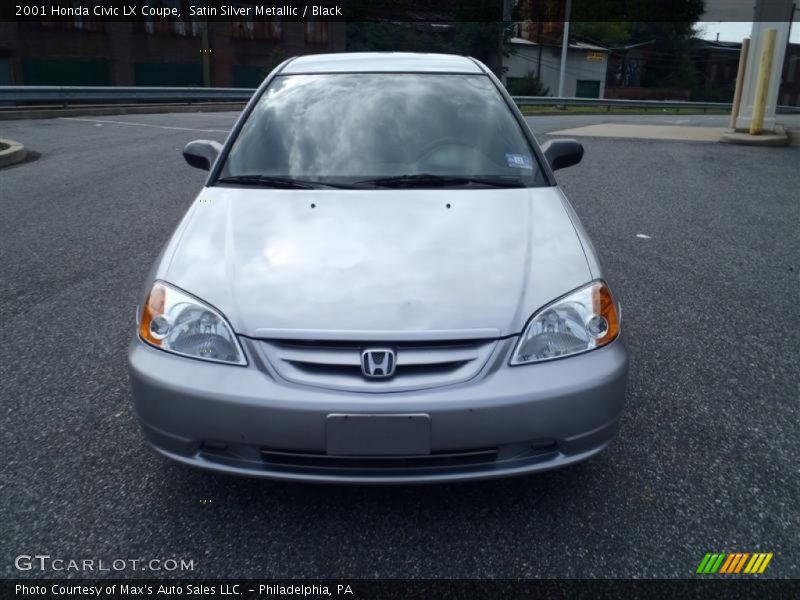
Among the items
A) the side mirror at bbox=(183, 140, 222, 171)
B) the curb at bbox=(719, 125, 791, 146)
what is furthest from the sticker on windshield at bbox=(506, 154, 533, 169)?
the curb at bbox=(719, 125, 791, 146)

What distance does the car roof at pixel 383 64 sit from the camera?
12.4ft

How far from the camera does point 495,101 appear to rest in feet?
11.9

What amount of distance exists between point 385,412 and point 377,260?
0.61 m

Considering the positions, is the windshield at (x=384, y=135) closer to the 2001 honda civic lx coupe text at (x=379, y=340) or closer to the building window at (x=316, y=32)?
the 2001 honda civic lx coupe text at (x=379, y=340)

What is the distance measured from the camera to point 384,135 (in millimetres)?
3375

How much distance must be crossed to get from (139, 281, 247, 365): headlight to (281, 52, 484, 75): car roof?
1.83 metres

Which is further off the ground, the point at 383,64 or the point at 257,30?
the point at 257,30

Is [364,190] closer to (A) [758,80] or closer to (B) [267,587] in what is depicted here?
(B) [267,587]

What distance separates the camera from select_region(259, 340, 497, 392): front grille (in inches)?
84.9

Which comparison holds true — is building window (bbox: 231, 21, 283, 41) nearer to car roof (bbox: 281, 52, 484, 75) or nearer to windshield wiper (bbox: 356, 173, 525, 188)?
car roof (bbox: 281, 52, 484, 75)

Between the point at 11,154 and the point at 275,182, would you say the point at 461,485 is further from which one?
the point at 11,154

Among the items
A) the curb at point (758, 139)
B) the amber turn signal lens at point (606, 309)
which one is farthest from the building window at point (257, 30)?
the amber turn signal lens at point (606, 309)

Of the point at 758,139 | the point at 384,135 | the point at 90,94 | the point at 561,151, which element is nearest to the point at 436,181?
the point at 384,135

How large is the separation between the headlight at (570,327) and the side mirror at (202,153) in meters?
2.01
